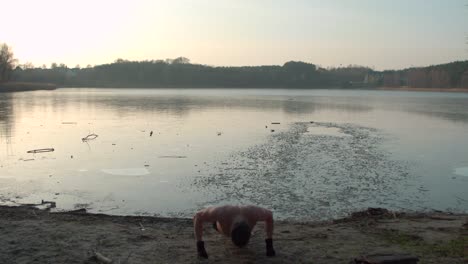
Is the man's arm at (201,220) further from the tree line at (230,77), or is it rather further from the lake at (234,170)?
the tree line at (230,77)

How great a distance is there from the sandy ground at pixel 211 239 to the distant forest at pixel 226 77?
126748mm

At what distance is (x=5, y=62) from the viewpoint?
271 feet

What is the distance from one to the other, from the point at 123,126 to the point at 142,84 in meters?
118

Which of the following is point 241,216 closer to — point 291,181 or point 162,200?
point 162,200

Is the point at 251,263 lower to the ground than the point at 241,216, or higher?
lower

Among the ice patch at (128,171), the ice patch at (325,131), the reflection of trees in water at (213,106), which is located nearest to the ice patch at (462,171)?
the ice patch at (325,131)

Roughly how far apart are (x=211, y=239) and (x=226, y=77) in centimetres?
14249

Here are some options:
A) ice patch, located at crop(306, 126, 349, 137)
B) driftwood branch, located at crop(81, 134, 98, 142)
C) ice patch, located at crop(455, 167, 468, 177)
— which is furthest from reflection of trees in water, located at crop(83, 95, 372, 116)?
ice patch, located at crop(455, 167, 468, 177)

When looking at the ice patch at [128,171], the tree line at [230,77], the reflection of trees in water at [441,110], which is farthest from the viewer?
the tree line at [230,77]

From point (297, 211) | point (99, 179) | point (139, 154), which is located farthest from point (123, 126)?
point (297, 211)

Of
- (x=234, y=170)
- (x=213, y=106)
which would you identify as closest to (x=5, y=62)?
(x=213, y=106)

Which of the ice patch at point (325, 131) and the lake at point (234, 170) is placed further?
the ice patch at point (325, 131)

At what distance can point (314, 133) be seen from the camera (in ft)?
73.5

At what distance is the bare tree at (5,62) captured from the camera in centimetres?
8269
